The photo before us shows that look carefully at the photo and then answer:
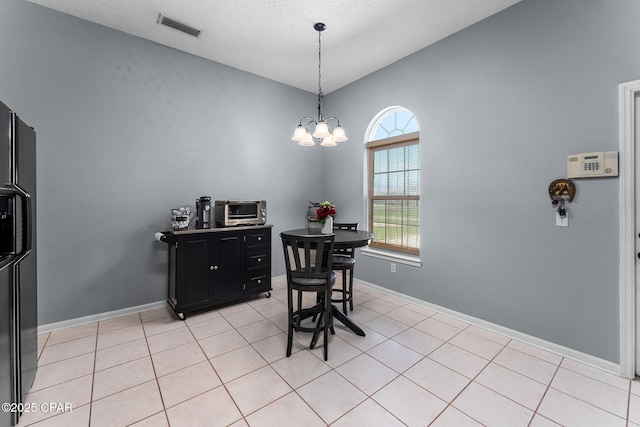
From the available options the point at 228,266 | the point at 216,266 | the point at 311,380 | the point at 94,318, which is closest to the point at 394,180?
the point at 228,266

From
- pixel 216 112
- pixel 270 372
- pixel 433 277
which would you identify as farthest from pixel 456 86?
pixel 270 372

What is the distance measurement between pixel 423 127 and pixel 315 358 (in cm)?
275

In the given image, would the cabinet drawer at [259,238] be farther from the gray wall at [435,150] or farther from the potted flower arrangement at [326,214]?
the potted flower arrangement at [326,214]

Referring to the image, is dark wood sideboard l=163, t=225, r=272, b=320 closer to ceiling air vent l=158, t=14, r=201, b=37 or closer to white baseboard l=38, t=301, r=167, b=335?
white baseboard l=38, t=301, r=167, b=335

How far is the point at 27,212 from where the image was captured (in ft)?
4.91

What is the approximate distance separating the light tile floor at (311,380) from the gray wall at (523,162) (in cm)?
44

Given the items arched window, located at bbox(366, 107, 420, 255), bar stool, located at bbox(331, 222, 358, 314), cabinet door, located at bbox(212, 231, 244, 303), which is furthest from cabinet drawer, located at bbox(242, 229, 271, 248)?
arched window, located at bbox(366, 107, 420, 255)

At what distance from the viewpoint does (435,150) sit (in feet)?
10.3

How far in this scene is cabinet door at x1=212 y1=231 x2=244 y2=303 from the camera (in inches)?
123

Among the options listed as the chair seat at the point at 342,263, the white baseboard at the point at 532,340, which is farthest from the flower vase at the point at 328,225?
the white baseboard at the point at 532,340

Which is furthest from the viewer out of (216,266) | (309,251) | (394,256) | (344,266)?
(394,256)

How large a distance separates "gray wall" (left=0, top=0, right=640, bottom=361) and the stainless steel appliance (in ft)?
1.43

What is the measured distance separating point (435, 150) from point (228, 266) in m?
2.77

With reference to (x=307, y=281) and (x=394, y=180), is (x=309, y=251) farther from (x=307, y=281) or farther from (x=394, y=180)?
(x=394, y=180)
